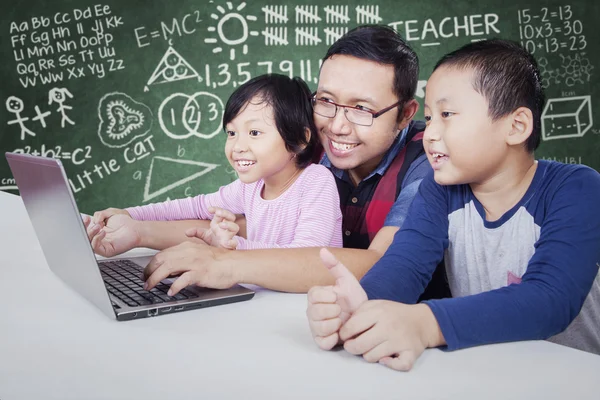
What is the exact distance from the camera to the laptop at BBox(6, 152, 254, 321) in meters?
0.78

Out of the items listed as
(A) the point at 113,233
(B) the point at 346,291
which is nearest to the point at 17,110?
(A) the point at 113,233

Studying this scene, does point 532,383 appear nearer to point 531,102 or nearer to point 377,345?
point 377,345

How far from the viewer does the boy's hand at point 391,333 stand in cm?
65

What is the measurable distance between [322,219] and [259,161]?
18 cm

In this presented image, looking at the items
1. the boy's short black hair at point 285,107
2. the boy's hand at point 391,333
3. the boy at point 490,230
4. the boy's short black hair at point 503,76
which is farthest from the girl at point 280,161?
the boy's hand at point 391,333

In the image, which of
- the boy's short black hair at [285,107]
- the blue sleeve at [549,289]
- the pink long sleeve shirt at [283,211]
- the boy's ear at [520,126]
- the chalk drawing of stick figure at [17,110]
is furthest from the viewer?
the chalk drawing of stick figure at [17,110]

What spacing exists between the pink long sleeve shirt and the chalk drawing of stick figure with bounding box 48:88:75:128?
210 cm

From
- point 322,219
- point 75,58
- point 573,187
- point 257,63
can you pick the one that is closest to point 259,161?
point 322,219

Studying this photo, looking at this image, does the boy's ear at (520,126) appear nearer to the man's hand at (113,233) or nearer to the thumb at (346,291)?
the thumb at (346,291)

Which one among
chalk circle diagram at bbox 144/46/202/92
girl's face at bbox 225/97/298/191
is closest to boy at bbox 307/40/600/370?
girl's face at bbox 225/97/298/191

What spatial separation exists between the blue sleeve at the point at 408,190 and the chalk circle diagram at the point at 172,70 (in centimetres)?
223

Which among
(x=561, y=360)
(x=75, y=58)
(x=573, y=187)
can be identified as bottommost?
(x=561, y=360)

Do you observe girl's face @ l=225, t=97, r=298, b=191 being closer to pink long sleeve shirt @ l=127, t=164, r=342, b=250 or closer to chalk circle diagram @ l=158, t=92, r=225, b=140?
pink long sleeve shirt @ l=127, t=164, r=342, b=250

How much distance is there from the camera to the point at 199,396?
567 mm
